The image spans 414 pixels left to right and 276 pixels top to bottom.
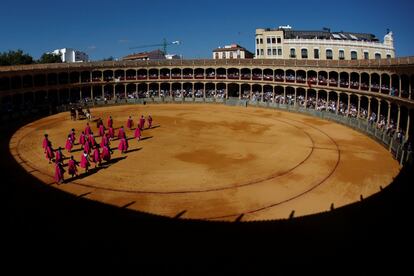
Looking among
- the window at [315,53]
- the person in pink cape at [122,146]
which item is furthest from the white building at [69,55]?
the person in pink cape at [122,146]

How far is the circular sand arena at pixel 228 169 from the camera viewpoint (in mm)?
18828

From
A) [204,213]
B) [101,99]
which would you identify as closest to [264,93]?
[101,99]

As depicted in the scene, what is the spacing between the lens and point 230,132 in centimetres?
3662

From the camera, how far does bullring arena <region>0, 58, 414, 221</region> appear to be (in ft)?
65.6

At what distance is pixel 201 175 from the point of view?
23297 millimetres

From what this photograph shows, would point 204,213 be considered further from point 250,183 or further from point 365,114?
point 365,114

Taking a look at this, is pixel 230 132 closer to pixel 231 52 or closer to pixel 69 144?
pixel 69 144

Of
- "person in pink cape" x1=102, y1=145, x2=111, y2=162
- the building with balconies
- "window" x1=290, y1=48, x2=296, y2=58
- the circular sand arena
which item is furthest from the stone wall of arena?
"window" x1=290, y1=48, x2=296, y2=58

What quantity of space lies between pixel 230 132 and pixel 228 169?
12448mm

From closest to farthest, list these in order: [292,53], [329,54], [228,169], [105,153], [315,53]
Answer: [228,169], [105,153], [329,54], [315,53], [292,53]

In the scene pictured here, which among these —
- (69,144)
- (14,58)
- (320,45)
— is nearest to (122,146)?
(69,144)

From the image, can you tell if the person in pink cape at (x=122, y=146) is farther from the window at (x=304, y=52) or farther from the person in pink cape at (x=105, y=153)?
the window at (x=304, y=52)

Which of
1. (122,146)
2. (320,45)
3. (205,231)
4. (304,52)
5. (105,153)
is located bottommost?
(205,231)

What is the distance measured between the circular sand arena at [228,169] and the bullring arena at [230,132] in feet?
0.29
